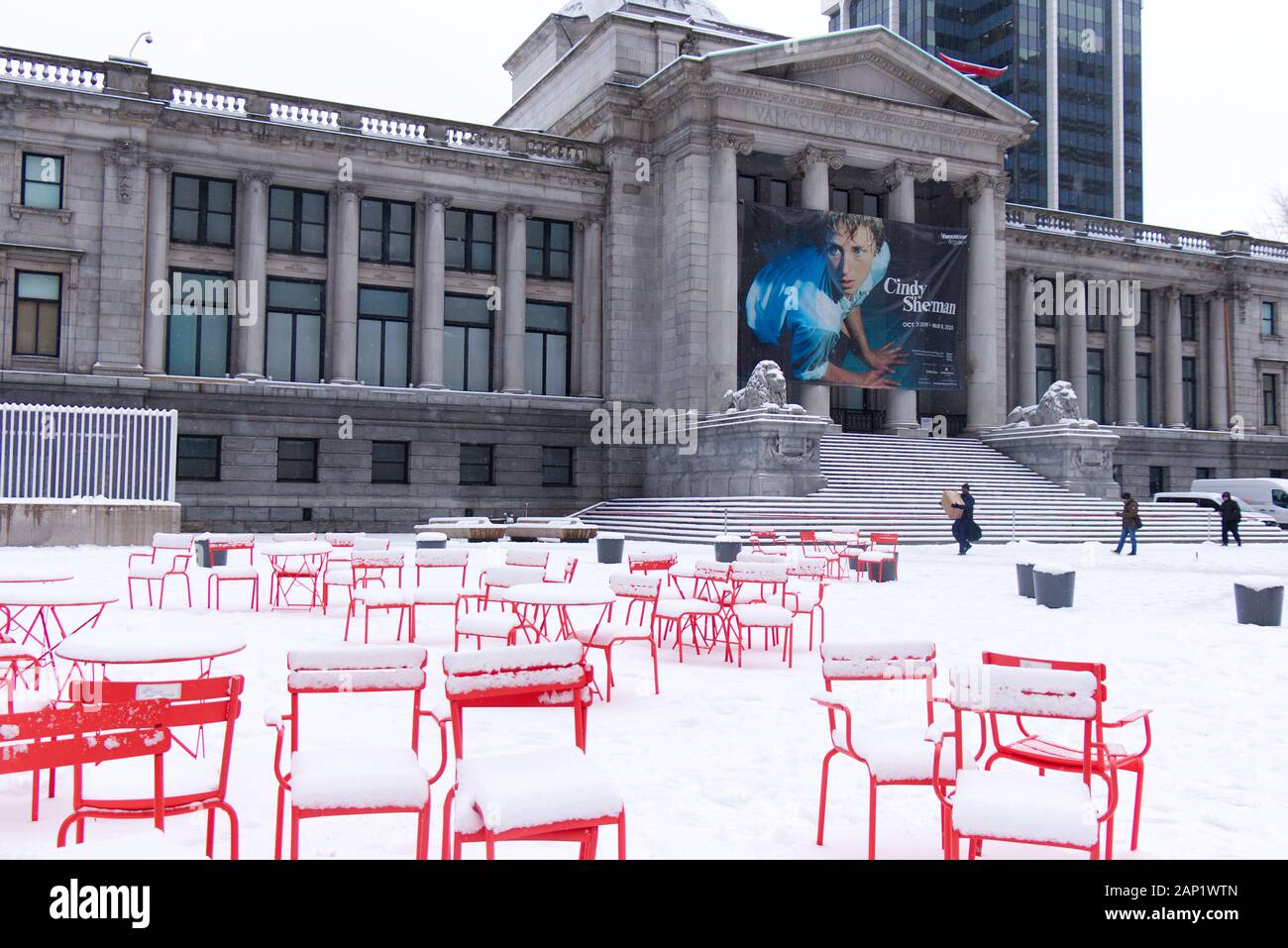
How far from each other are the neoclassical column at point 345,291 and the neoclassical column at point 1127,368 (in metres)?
34.3

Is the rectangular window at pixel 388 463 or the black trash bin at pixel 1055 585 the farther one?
the rectangular window at pixel 388 463

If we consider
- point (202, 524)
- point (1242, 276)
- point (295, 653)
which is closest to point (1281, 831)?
point (295, 653)

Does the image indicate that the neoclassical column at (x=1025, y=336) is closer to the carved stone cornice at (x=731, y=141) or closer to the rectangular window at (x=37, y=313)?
the carved stone cornice at (x=731, y=141)

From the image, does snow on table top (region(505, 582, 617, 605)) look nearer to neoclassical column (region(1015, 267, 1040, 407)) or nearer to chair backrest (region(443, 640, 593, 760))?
chair backrest (region(443, 640, 593, 760))

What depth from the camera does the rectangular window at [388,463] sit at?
113 feet

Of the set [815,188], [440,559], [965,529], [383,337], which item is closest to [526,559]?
[440,559]

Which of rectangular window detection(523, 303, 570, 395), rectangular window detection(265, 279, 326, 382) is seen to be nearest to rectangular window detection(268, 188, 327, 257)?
rectangular window detection(265, 279, 326, 382)

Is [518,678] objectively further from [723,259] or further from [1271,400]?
[1271,400]

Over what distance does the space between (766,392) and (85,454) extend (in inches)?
710

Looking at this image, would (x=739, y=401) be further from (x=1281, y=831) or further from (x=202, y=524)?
(x=1281, y=831)

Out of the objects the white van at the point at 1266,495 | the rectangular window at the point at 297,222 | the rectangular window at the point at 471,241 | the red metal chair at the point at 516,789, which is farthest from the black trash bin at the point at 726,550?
the white van at the point at 1266,495

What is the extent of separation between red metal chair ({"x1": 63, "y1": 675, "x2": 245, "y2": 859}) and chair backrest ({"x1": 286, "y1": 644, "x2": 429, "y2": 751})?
51cm

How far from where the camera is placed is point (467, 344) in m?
36.9

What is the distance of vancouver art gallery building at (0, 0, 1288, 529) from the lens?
30625 millimetres
